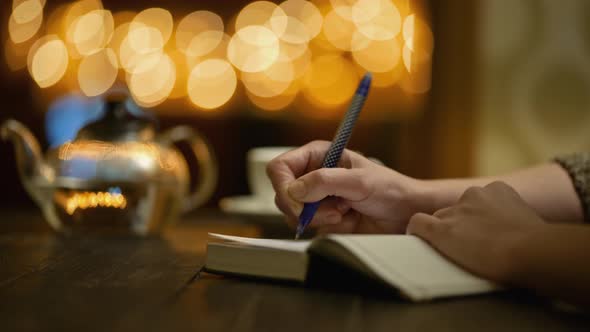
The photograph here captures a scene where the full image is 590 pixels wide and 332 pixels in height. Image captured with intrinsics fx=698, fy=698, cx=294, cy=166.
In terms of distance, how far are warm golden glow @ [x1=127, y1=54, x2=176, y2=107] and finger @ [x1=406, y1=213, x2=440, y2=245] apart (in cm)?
174

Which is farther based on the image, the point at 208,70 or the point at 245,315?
the point at 208,70

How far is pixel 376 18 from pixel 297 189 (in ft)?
5.56

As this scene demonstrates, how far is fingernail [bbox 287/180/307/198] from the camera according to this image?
26.7 inches

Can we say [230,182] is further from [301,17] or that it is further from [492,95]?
[492,95]

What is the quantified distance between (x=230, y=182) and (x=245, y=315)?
1744 mm

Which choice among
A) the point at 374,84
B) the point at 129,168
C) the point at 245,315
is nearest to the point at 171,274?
the point at 245,315

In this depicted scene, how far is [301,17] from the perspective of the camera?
225cm

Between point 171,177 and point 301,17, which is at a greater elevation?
point 301,17

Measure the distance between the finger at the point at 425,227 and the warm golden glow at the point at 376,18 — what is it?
173cm

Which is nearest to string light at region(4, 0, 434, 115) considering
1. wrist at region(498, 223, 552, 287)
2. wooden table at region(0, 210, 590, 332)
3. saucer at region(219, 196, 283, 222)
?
saucer at region(219, 196, 283, 222)

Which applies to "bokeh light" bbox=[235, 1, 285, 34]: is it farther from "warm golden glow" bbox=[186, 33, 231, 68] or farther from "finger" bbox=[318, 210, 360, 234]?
"finger" bbox=[318, 210, 360, 234]

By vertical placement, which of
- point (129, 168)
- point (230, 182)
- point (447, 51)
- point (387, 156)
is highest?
point (447, 51)

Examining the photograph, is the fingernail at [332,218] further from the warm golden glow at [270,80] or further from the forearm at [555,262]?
the warm golden glow at [270,80]

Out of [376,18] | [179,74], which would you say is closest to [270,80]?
[179,74]
